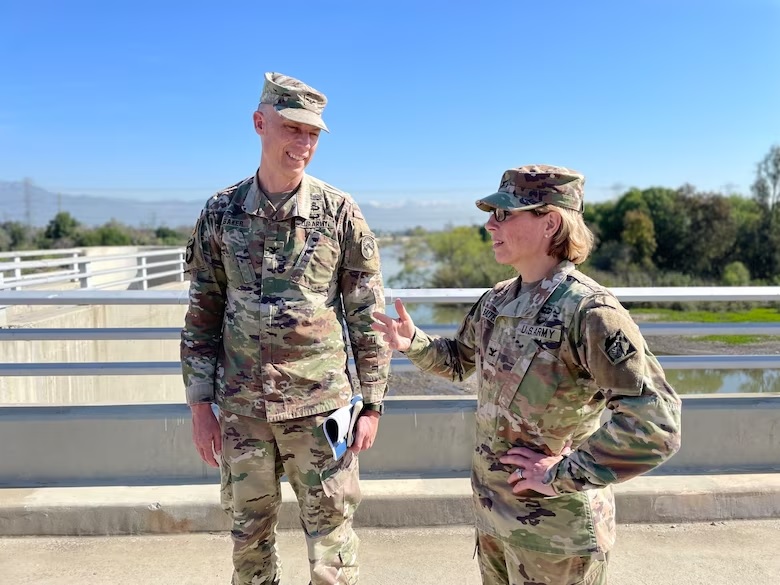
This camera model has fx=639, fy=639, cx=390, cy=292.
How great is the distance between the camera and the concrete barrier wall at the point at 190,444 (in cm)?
352

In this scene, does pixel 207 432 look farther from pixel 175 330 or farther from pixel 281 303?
pixel 175 330

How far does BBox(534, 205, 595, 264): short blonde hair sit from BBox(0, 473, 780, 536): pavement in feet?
6.65

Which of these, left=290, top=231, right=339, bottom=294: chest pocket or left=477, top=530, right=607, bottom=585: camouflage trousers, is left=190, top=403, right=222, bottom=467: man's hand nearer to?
left=290, top=231, right=339, bottom=294: chest pocket

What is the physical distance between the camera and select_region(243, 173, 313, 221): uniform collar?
227 centimetres

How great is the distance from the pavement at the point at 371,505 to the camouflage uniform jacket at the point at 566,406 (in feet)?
5.34

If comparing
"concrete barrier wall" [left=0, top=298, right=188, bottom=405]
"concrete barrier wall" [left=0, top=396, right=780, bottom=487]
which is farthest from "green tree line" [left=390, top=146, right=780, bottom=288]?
"concrete barrier wall" [left=0, top=396, right=780, bottom=487]

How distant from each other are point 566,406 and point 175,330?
243 centimetres

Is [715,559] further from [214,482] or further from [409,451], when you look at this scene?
[214,482]

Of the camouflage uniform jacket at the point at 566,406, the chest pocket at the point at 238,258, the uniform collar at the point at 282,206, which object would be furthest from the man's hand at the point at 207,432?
the camouflage uniform jacket at the point at 566,406

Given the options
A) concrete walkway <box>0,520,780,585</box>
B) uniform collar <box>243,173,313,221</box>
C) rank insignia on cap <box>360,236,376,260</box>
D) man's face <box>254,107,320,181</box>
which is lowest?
concrete walkway <box>0,520,780,585</box>

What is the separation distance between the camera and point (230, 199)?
2355 millimetres

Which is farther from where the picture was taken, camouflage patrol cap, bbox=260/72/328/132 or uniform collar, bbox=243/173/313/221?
uniform collar, bbox=243/173/313/221

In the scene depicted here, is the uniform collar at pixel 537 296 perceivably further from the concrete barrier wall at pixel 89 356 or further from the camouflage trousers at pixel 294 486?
the concrete barrier wall at pixel 89 356

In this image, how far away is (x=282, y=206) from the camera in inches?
89.7
